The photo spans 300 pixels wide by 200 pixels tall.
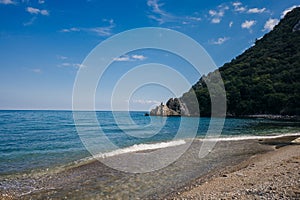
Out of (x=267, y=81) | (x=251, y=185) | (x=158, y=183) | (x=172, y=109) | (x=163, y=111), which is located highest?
(x=267, y=81)

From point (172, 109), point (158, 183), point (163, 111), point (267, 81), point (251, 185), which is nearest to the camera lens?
point (251, 185)

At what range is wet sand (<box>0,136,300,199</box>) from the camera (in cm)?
863

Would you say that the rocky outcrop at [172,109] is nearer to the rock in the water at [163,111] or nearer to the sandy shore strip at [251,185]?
the rock in the water at [163,111]

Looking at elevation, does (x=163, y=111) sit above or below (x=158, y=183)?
above

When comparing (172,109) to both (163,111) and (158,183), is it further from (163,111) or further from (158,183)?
(158,183)

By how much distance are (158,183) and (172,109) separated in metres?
117

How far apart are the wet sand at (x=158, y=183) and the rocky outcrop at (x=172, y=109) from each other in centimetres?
10183

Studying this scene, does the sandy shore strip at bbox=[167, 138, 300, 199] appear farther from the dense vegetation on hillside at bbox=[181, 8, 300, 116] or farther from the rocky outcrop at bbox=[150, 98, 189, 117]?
the rocky outcrop at bbox=[150, 98, 189, 117]

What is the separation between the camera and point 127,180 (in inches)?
451

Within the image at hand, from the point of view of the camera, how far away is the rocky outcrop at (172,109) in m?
118

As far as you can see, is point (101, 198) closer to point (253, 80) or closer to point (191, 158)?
point (191, 158)

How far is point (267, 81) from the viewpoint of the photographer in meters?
89.8

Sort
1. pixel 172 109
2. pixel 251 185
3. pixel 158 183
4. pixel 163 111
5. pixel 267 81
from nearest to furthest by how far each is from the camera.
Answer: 1. pixel 251 185
2. pixel 158 183
3. pixel 267 81
4. pixel 163 111
5. pixel 172 109

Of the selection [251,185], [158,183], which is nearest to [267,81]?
[158,183]
